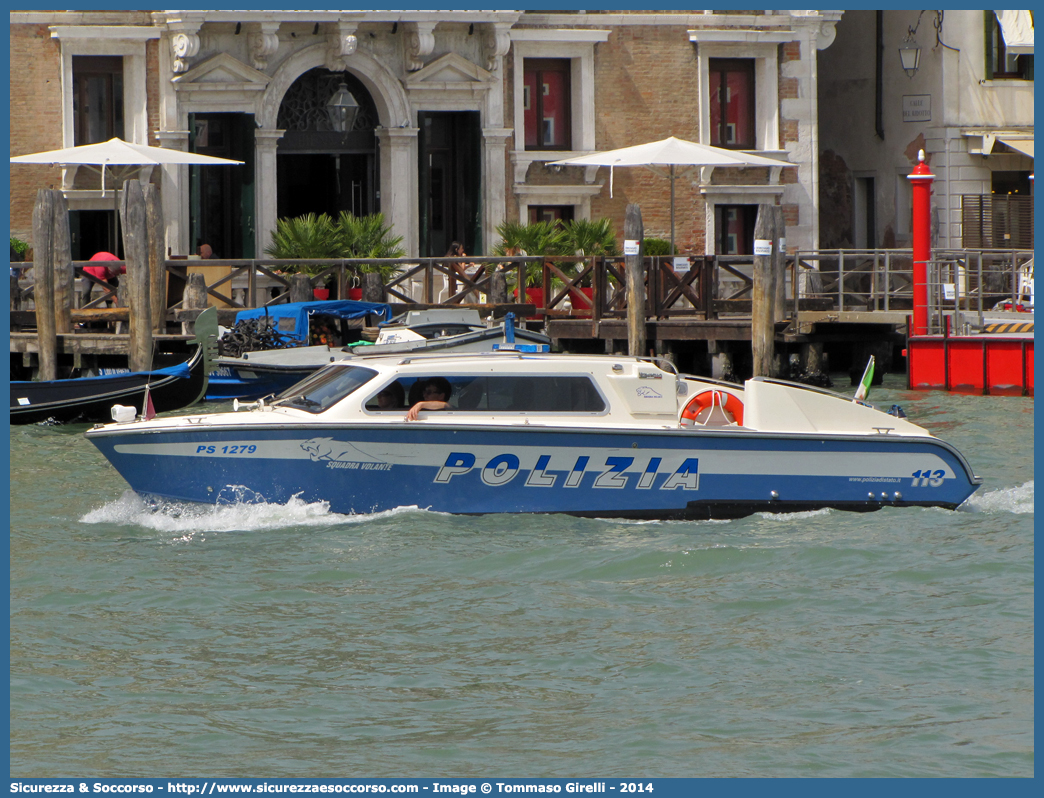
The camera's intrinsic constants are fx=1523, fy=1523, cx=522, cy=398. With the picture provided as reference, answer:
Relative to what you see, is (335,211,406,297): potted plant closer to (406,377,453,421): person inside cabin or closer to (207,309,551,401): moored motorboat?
(207,309,551,401): moored motorboat

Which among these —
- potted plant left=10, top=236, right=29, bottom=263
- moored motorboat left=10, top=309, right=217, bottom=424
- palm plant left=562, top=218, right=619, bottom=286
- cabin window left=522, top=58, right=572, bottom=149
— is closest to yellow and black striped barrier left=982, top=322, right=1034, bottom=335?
palm plant left=562, top=218, right=619, bottom=286

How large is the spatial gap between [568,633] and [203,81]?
685 inches

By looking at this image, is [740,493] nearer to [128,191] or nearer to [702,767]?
[702,767]

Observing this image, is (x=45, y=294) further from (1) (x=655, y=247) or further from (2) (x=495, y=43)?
(1) (x=655, y=247)

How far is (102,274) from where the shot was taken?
22.5 metres

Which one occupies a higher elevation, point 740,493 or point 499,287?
point 499,287

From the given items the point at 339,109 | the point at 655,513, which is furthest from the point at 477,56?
the point at 655,513

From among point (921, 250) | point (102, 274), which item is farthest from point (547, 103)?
point (102, 274)

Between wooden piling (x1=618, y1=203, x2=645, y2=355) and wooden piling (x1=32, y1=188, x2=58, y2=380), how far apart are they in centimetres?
755

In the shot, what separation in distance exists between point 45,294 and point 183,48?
20.3ft

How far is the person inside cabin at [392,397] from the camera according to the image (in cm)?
1162

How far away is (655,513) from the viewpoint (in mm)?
11883

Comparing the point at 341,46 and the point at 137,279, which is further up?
the point at 341,46

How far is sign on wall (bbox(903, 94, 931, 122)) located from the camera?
93.5 ft
